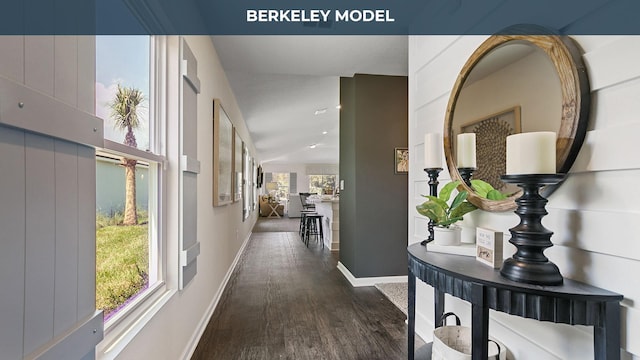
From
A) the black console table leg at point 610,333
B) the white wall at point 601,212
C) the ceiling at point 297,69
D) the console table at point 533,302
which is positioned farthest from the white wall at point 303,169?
the black console table leg at point 610,333

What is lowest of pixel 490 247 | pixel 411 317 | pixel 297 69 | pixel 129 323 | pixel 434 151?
pixel 411 317

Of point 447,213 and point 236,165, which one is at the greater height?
point 236,165

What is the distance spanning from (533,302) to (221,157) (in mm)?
2633

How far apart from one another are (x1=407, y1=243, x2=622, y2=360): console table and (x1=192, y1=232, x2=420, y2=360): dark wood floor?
1.12m

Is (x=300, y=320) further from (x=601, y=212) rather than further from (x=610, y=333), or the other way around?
(x=601, y=212)

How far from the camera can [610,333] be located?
0.89 meters

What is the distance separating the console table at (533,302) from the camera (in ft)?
2.94

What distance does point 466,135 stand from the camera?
1585mm

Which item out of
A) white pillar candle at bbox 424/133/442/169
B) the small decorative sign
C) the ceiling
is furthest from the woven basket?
the ceiling

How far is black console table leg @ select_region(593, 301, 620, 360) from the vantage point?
0.89 m

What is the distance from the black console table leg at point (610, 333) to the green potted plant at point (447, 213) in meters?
0.61

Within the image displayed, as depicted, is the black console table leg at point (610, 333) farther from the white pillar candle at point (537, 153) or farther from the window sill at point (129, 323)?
the window sill at point (129, 323)

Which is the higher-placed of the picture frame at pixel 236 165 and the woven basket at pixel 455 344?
the picture frame at pixel 236 165

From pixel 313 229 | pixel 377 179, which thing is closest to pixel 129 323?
pixel 377 179
